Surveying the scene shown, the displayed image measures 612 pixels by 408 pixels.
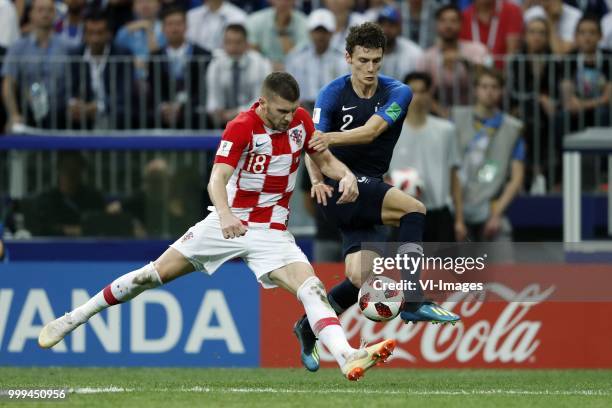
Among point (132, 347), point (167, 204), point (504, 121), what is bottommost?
point (132, 347)

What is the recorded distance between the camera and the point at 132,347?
12867mm

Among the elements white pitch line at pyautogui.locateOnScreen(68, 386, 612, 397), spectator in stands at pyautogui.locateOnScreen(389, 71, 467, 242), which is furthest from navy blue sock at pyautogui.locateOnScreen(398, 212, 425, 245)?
spectator in stands at pyautogui.locateOnScreen(389, 71, 467, 242)

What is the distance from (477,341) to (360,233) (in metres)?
2.89

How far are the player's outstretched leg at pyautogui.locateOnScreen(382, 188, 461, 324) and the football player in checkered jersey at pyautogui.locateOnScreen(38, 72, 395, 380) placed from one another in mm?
597

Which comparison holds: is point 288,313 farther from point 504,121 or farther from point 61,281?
point 504,121

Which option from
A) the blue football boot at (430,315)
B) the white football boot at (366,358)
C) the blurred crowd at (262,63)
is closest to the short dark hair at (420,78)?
the blurred crowd at (262,63)

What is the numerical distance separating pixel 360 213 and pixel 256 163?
1165 mm

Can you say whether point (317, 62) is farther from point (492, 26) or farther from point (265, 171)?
point (265, 171)

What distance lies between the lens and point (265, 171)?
9664 mm

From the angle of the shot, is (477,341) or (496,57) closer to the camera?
(477,341)

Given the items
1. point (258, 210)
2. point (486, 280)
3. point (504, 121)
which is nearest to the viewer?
point (258, 210)

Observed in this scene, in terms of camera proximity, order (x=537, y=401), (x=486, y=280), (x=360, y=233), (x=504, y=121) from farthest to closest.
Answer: (x=504, y=121)
(x=486, y=280)
(x=360, y=233)
(x=537, y=401)

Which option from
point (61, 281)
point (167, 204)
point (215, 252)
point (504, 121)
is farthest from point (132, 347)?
point (504, 121)

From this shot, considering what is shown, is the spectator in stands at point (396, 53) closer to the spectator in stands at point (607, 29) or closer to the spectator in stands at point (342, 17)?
the spectator in stands at point (342, 17)
